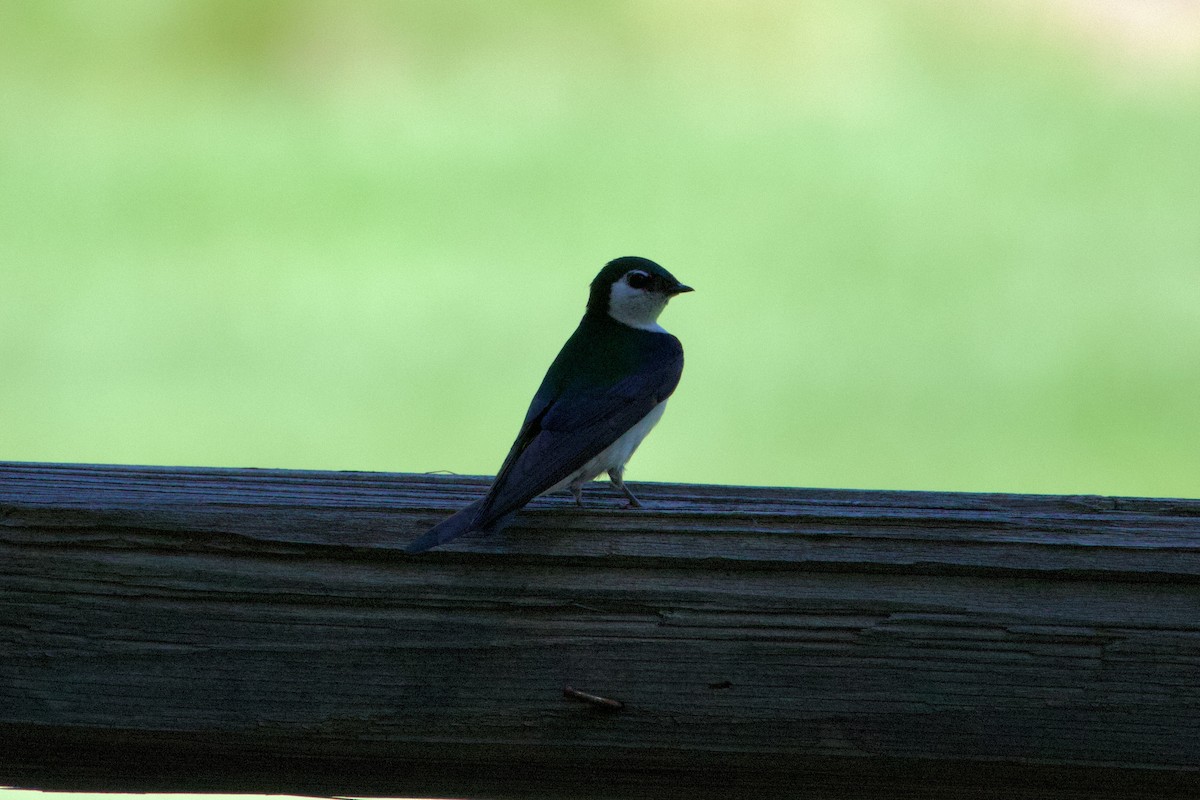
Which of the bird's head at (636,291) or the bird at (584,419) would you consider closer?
the bird at (584,419)

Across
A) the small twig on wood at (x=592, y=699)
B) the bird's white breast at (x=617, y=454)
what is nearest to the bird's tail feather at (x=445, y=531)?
the small twig on wood at (x=592, y=699)

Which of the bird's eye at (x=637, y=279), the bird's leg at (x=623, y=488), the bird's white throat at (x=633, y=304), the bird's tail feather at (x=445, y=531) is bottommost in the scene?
the bird's tail feather at (x=445, y=531)

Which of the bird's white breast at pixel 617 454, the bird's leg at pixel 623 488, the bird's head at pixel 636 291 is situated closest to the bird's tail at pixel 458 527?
the bird's leg at pixel 623 488

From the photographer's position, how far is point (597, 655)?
2.20 meters

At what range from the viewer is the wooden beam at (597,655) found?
85.0 inches

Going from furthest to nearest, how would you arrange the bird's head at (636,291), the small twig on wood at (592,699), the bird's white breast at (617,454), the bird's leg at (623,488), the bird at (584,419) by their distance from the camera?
the bird's head at (636,291) < the bird's white breast at (617,454) < the bird's leg at (623,488) < the bird at (584,419) < the small twig on wood at (592,699)

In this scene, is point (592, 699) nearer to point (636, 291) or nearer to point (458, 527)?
point (458, 527)

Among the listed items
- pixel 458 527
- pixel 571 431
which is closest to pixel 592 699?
pixel 458 527

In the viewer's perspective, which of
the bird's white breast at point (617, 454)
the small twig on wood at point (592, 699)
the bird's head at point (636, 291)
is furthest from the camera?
the bird's head at point (636, 291)

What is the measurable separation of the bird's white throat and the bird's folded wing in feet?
3.26

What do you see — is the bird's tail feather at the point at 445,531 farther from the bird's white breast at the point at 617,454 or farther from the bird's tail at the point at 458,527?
the bird's white breast at the point at 617,454

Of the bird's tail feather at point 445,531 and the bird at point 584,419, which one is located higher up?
the bird at point 584,419

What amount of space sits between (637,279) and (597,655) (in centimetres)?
277

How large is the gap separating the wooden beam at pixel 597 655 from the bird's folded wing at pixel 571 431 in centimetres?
23
